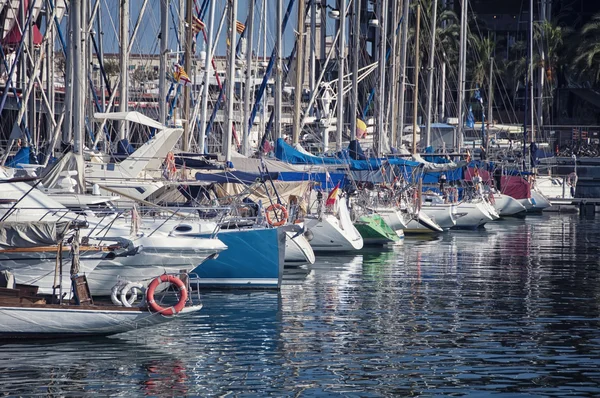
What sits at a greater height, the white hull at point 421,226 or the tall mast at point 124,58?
the tall mast at point 124,58

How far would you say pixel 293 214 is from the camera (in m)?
29.7

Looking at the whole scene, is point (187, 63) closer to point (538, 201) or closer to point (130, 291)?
point (130, 291)

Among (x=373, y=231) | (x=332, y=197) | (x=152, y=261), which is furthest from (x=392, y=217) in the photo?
(x=152, y=261)

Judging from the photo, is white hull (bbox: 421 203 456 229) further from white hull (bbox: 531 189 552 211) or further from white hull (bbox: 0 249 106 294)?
white hull (bbox: 0 249 106 294)

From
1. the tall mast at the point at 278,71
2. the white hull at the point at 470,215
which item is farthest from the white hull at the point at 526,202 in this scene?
the tall mast at the point at 278,71

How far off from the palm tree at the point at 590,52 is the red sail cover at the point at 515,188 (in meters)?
24.5

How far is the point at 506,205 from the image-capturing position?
57.7 m

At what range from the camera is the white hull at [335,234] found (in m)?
33.3

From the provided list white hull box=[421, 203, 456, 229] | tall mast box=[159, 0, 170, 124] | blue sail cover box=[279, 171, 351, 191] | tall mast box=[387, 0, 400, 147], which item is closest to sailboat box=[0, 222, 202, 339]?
tall mast box=[159, 0, 170, 124]

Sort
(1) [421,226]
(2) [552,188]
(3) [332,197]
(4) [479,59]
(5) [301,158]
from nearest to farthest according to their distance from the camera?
(3) [332,197]
(5) [301,158]
(1) [421,226]
(2) [552,188]
(4) [479,59]

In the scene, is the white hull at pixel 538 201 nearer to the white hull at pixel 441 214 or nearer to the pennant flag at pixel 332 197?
the white hull at pixel 441 214

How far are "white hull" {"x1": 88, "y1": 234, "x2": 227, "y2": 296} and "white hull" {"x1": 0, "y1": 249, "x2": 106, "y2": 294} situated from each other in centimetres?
51

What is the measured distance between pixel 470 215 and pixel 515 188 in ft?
38.5

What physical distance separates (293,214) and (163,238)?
869cm
